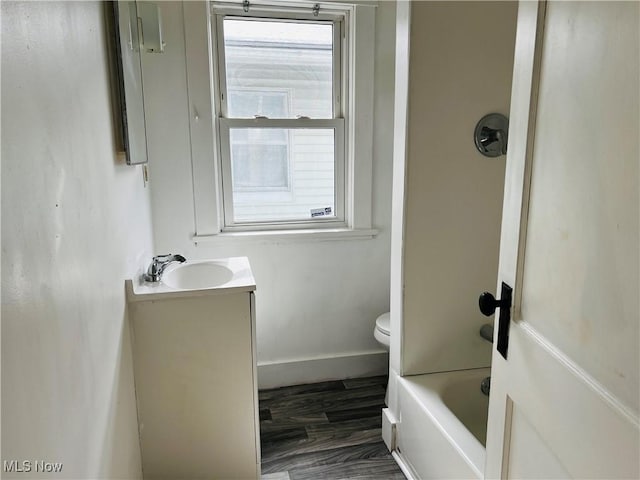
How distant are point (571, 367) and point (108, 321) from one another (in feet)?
4.02

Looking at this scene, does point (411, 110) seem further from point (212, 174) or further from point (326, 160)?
point (212, 174)

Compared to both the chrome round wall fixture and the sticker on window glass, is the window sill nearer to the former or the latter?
the sticker on window glass

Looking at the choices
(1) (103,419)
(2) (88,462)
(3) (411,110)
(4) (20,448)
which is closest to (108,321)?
(1) (103,419)

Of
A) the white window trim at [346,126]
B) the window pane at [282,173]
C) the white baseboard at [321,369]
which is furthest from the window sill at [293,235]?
the white baseboard at [321,369]

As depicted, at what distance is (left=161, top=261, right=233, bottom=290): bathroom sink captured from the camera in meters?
2.14

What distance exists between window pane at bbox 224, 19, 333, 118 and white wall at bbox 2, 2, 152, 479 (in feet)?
3.32

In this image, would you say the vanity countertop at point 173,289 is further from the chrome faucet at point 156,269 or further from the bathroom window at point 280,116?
the bathroom window at point 280,116

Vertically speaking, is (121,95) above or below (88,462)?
above

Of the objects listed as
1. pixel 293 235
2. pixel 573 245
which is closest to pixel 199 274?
pixel 293 235

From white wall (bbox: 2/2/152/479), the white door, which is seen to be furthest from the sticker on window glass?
the white door

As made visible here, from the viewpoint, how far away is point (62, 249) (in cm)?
106

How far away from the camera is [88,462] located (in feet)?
3.87

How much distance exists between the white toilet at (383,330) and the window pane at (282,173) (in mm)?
648

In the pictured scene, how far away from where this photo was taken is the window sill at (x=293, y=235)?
2.56 meters
